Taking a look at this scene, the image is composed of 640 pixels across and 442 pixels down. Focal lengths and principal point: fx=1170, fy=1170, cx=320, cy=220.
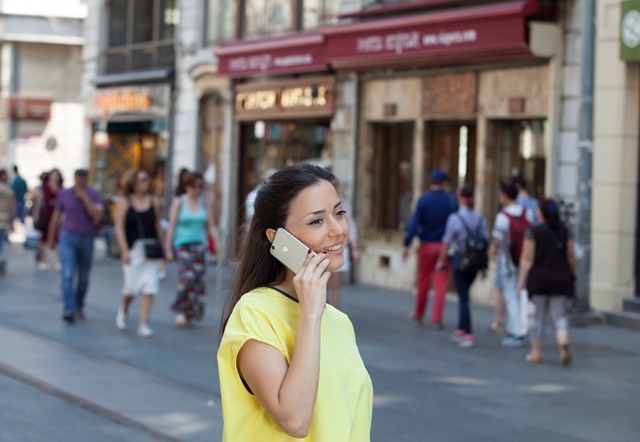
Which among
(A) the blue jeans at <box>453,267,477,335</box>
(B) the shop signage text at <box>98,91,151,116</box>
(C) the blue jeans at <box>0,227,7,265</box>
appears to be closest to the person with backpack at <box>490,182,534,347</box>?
(A) the blue jeans at <box>453,267,477,335</box>

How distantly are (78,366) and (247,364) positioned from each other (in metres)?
7.41

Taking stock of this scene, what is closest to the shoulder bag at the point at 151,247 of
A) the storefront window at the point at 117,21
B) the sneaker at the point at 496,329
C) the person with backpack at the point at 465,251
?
the person with backpack at the point at 465,251

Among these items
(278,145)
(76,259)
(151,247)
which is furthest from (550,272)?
(278,145)

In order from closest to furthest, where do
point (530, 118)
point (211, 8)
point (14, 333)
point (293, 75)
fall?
point (14, 333) → point (530, 118) → point (293, 75) → point (211, 8)

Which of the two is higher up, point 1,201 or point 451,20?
point 451,20

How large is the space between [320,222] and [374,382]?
6.78 metres

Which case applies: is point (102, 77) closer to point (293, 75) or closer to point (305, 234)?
point (293, 75)

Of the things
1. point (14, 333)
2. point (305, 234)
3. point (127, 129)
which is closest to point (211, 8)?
point (127, 129)

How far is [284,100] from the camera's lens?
67.6ft

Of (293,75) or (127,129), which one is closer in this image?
(293,75)

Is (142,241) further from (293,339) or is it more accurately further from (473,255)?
(293,339)

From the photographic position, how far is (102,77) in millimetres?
27672

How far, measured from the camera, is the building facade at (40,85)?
124ft

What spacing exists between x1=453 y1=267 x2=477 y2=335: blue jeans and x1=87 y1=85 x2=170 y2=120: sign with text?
13.7 metres
